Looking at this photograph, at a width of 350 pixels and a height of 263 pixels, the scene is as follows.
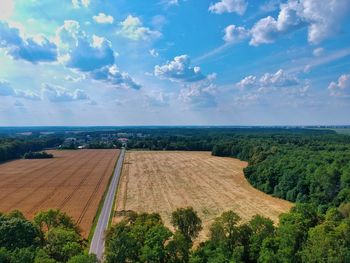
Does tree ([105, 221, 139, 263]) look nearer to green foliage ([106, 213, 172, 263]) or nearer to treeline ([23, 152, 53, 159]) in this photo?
green foliage ([106, 213, 172, 263])

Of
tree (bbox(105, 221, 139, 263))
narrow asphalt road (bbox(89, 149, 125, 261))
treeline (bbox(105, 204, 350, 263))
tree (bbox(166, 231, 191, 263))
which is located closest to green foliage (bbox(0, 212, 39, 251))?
narrow asphalt road (bbox(89, 149, 125, 261))

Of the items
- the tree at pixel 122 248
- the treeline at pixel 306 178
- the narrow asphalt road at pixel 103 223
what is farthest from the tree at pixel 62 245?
the treeline at pixel 306 178

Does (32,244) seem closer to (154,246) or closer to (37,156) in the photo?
(154,246)

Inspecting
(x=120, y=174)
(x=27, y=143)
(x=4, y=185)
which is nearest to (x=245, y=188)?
(x=120, y=174)

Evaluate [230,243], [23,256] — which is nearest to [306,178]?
[230,243]

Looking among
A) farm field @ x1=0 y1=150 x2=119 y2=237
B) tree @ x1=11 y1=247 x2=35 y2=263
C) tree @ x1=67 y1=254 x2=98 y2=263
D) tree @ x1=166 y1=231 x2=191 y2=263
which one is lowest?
farm field @ x1=0 y1=150 x2=119 y2=237

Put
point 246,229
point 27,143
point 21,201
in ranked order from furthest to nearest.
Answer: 1. point 27,143
2. point 21,201
3. point 246,229

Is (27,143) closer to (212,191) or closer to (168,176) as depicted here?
(168,176)
